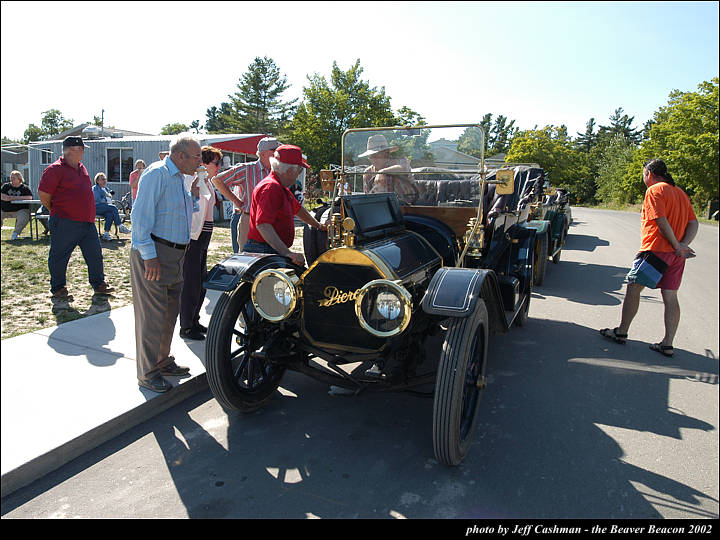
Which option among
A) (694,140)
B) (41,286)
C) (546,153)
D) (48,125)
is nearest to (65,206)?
(41,286)

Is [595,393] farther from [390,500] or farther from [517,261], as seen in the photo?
[390,500]

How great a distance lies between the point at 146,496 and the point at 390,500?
1249 millimetres

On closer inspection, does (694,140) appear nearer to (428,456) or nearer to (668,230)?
(668,230)

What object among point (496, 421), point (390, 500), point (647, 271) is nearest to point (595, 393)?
point (496, 421)

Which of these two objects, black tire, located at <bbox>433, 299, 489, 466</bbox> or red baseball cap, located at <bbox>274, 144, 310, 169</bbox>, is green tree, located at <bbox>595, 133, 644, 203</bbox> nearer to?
red baseball cap, located at <bbox>274, 144, 310, 169</bbox>

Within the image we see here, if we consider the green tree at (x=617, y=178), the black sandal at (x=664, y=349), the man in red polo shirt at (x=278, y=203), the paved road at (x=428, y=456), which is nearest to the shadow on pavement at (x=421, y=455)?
the paved road at (x=428, y=456)

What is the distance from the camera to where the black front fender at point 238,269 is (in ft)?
9.66

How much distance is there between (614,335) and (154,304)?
448 centimetres

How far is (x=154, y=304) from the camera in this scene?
321 centimetres

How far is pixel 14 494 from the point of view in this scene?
231 cm

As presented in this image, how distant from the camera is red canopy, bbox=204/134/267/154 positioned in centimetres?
1608

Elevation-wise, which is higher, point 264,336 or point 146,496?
point 264,336

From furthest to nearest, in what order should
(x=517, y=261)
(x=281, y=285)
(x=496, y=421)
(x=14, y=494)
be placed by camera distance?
(x=517, y=261) → (x=496, y=421) → (x=281, y=285) → (x=14, y=494)

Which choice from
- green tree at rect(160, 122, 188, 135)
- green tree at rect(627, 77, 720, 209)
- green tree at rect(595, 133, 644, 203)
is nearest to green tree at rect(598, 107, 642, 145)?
green tree at rect(595, 133, 644, 203)
